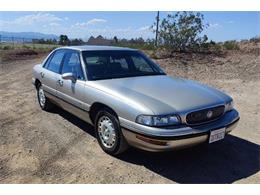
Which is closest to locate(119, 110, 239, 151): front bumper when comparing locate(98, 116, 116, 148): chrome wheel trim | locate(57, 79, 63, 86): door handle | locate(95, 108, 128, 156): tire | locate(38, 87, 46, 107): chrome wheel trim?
locate(95, 108, 128, 156): tire

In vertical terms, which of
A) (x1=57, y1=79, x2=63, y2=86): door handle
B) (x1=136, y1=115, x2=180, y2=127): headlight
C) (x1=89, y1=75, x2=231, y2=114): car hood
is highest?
(x1=89, y1=75, x2=231, y2=114): car hood

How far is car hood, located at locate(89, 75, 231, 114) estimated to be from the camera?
12.5ft

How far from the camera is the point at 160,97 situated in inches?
157

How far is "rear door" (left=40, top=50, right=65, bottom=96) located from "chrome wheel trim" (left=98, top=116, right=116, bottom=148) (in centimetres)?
165

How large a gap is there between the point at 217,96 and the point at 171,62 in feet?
25.8

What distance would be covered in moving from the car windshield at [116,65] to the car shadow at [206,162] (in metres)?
1.23

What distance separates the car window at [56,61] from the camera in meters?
5.79

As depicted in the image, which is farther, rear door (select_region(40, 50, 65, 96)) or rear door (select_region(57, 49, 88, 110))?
rear door (select_region(40, 50, 65, 96))

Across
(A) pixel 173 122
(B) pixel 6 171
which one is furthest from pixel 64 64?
(A) pixel 173 122

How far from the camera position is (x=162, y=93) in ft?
13.6

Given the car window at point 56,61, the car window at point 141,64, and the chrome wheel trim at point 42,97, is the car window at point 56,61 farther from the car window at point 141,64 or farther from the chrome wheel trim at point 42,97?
the car window at point 141,64

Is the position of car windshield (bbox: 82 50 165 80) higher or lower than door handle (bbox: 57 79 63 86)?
higher

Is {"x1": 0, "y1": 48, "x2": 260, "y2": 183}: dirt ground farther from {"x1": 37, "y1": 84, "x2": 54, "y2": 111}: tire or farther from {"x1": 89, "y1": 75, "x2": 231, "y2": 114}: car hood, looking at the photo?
{"x1": 89, "y1": 75, "x2": 231, "y2": 114}: car hood
